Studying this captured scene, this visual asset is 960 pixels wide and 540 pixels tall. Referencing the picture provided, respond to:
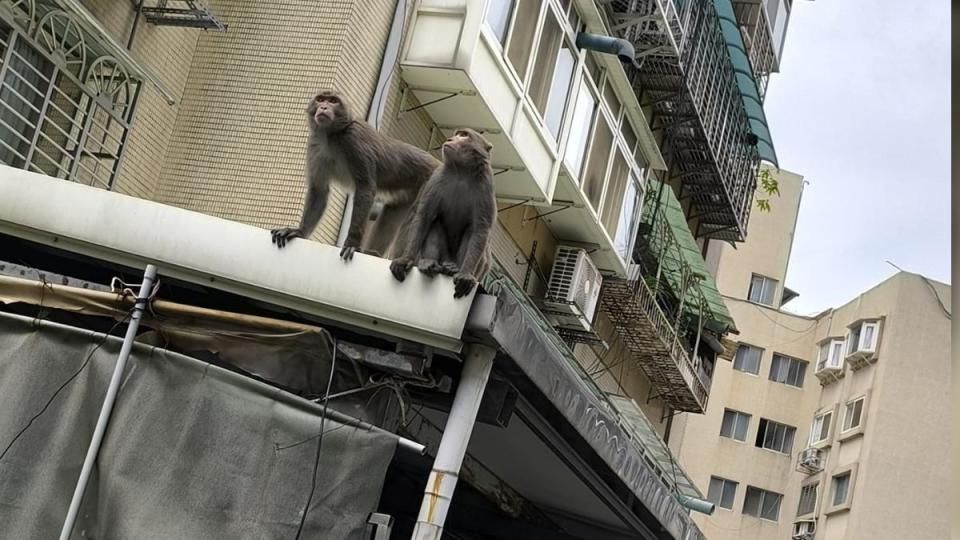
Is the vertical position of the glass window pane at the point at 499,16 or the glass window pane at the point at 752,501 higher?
the glass window pane at the point at 499,16

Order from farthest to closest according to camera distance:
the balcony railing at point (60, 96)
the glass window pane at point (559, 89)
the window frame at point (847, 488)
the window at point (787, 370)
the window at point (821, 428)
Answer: the window at point (787, 370), the window at point (821, 428), the window frame at point (847, 488), the glass window pane at point (559, 89), the balcony railing at point (60, 96)

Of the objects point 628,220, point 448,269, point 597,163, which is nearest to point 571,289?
point 628,220

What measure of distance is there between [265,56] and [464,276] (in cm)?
1039

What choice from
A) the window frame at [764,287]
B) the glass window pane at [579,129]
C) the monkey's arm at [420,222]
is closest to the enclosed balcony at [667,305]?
the glass window pane at [579,129]

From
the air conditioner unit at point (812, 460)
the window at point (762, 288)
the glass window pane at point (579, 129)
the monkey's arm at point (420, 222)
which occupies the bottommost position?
the monkey's arm at point (420, 222)

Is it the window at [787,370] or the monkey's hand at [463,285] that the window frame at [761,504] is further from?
the monkey's hand at [463,285]

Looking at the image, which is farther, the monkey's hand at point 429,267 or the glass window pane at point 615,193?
the glass window pane at point 615,193

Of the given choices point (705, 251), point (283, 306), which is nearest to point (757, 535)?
point (705, 251)

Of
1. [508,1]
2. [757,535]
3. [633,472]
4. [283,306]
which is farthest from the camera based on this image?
[757,535]

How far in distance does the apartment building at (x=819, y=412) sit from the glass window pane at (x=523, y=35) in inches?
1007

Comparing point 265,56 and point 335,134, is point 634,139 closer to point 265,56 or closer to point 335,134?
point 265,56

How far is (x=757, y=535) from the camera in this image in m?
55.2

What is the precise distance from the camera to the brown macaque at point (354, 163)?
1012 cm

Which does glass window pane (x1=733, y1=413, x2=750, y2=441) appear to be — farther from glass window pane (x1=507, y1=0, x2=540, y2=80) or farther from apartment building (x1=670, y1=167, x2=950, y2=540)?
glass window pane (x1=507, y1=0, x2=540, y2=80)
